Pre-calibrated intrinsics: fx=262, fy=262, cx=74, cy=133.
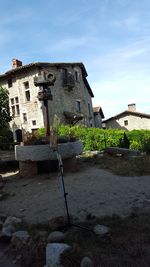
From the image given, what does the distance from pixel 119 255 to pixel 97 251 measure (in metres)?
0.31

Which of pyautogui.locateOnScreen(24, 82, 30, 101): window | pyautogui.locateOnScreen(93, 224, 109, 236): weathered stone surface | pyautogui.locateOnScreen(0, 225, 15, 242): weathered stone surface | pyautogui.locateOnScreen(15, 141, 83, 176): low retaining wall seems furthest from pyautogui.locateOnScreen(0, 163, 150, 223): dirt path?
pyautogui.locateOnScreen(24, 82, 30, 101): window

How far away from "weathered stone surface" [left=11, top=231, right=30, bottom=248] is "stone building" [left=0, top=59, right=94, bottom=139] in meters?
21.6

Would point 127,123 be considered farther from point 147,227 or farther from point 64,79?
point 147,227

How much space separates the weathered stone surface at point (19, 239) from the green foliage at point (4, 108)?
2310 centimetres

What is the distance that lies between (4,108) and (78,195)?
23482mm

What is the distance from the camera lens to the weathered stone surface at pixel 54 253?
3336mm

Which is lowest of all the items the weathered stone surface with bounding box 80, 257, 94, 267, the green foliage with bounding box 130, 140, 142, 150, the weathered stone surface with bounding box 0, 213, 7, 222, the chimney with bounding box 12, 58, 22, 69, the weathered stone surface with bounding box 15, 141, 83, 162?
the weathered stone surface with bounding box 0, 213, 7, 222

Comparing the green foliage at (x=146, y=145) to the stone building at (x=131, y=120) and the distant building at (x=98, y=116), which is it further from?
the distant building at (x=98, y=116)

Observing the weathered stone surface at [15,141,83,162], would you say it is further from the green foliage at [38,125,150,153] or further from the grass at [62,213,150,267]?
the green foliage at [38,125,150,153]

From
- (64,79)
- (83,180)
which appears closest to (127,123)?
(64,79)

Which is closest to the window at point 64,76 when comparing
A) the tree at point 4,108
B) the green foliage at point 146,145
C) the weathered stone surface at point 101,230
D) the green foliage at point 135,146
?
the tree at point 4,108

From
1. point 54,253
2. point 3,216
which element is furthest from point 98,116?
point 54,253

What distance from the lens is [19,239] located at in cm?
405

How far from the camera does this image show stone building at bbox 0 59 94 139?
26.2 metres
